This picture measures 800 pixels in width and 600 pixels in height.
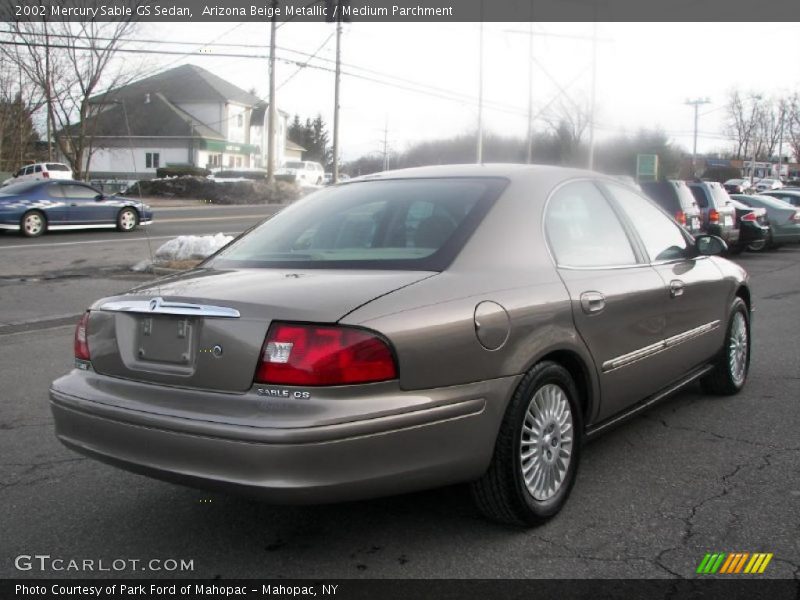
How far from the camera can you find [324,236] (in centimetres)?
376

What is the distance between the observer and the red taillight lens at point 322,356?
8.80 feet

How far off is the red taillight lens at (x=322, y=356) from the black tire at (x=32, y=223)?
1886 centimetres

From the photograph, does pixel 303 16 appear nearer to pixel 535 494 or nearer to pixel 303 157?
pixel 535 494

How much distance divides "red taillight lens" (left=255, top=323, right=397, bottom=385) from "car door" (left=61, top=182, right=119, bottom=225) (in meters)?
19.4

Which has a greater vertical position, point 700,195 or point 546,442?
point 700,195

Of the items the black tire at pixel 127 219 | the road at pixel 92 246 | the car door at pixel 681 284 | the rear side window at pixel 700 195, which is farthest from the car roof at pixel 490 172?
the black tire at pixel 127 219

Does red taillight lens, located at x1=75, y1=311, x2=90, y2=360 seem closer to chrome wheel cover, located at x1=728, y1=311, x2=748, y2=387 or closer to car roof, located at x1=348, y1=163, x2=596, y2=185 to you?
car roof, located at x1=348, y1=163, x2=596, y2=185

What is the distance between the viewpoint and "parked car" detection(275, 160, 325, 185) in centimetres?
4956

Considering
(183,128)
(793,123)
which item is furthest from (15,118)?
(793,123)

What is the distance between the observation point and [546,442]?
133 inches

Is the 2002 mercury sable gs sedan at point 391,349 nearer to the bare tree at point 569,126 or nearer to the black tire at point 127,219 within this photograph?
the black tire at point 127,219

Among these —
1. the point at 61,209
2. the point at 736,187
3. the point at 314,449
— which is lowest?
the point at 314,449

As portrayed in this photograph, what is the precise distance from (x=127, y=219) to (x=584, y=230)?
19321mm

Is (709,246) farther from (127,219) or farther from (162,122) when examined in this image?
(162,122)
